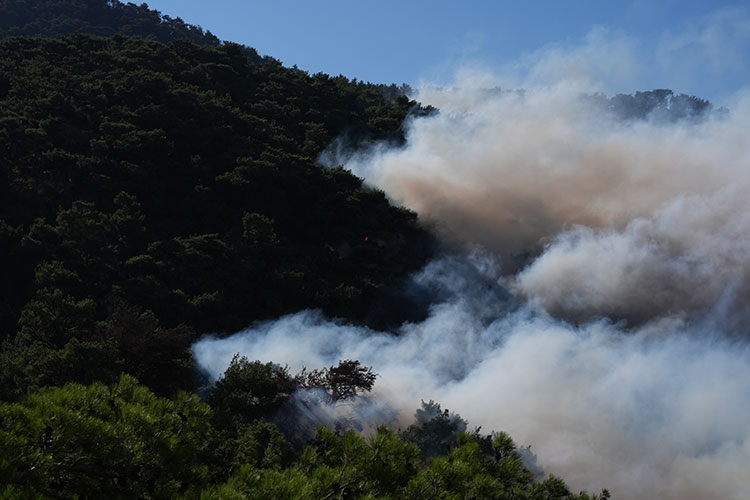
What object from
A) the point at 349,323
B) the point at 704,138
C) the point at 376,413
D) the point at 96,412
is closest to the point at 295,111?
the point at 349,323

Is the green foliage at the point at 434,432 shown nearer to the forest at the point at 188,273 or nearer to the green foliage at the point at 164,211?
the forest at the point at 188,273

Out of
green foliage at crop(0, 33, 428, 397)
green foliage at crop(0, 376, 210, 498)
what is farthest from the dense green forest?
green foliage at crop(0, 33, 428, 397)

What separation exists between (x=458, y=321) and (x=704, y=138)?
21.9 m

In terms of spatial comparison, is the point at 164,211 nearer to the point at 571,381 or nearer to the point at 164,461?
the point at 571,381

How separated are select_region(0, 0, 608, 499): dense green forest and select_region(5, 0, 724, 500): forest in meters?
0.06

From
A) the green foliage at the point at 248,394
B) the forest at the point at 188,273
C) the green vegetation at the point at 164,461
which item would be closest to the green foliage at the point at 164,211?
the forest at the point at 188,273

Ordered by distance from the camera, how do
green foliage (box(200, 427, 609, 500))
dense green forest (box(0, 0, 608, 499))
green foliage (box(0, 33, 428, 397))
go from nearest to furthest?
green foliage (box(200, 427, 609, 500))
dense green forest (box(0, 0, 608, 499))
green foliage (box(0, 33, 428, 397))

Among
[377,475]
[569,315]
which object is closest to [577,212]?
[569,315]

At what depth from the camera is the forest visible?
8172mm

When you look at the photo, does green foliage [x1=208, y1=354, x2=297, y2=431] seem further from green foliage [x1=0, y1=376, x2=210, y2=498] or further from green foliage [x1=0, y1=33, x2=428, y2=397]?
green foliage [x1=0, y1=376, x2=210, y2=498]

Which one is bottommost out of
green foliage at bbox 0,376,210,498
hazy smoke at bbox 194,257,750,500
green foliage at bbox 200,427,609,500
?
green foliage at bbox 0,376,210,498

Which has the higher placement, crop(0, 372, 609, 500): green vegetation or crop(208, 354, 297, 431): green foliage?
crop(208, 354, 297, 431): green foliage

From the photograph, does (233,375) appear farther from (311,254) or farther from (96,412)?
(311,254)

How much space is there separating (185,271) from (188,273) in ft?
0.81
